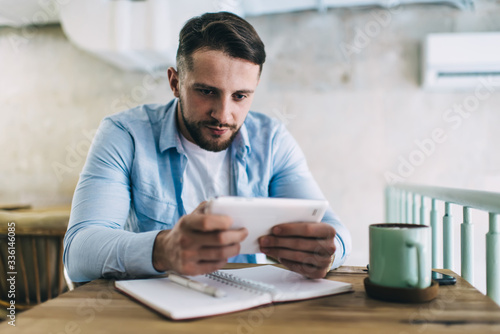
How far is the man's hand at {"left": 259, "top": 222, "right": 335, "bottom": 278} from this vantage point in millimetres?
773

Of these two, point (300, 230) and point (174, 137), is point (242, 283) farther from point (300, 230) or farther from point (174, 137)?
point (174, 137)

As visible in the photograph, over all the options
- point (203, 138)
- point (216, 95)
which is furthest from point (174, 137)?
point (216, 95)

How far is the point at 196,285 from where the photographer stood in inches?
28.2

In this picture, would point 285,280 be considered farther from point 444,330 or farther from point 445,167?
point 445,167

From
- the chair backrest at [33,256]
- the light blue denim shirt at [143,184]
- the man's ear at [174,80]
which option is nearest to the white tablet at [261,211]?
the light blue denim shirt at [143,184]

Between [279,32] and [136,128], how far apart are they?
2.43 m

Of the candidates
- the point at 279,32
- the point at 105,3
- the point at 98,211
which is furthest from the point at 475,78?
the point at 98,211

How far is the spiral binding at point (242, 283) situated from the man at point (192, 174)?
0.18 feet

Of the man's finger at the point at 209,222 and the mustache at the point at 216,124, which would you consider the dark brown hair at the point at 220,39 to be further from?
the man's finger at the point at 209,222

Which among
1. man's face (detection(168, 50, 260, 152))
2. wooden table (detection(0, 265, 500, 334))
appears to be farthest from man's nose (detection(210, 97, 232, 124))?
wooden table (detection(0, 265, 500, 334))

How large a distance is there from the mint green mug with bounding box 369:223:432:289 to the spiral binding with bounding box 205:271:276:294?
7.7 inches

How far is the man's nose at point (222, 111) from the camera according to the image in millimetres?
1236

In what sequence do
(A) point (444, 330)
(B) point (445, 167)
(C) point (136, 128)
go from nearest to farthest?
(A) point (444, 330) → (C) point (136, 128) → (B) point (445, 167)

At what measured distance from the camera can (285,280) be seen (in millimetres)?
806
